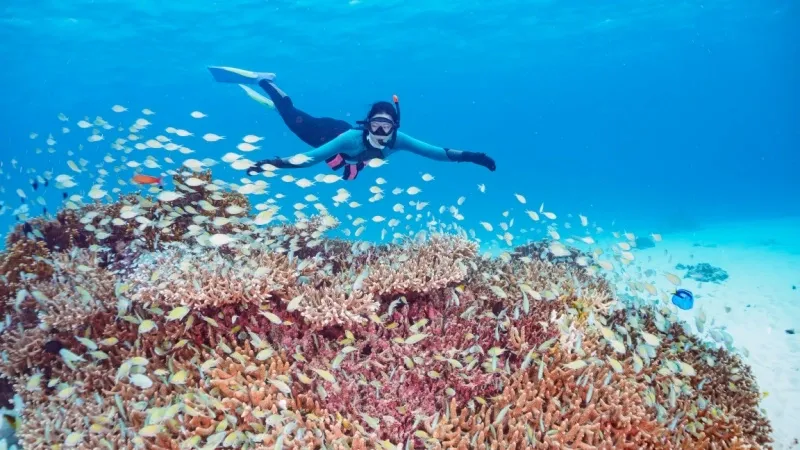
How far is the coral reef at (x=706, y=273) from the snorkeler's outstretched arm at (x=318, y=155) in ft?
46.9

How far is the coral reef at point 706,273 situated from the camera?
15701 mm

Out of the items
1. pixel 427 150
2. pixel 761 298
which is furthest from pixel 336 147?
pixel 761 298

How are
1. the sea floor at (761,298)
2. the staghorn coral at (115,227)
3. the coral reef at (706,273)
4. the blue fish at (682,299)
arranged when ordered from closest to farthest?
the blue fish at (682,299)
the staghorn coral at (115,227)
the sea floor at (761,298)
the coral reef at (706,273)

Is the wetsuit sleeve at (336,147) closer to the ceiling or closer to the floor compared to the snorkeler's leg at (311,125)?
closer to the floor

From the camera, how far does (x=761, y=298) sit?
1311 cm

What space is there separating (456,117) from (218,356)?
291 feet

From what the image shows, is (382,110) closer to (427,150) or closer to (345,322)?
(427,150)

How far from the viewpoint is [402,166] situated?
9150 centimetres

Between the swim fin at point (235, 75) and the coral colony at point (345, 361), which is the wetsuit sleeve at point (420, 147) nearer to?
the coral colony at point (345, 361)

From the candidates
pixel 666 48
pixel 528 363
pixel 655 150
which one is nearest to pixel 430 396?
pixel 528 363

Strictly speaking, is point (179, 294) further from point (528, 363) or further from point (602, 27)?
point (602, 27)

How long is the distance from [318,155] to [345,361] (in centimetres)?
441

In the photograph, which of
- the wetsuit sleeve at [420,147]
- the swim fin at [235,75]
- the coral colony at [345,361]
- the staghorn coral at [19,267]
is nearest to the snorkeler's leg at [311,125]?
the swim fin at [235,75]

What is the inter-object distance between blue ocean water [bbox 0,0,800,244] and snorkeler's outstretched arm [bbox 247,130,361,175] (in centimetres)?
786
